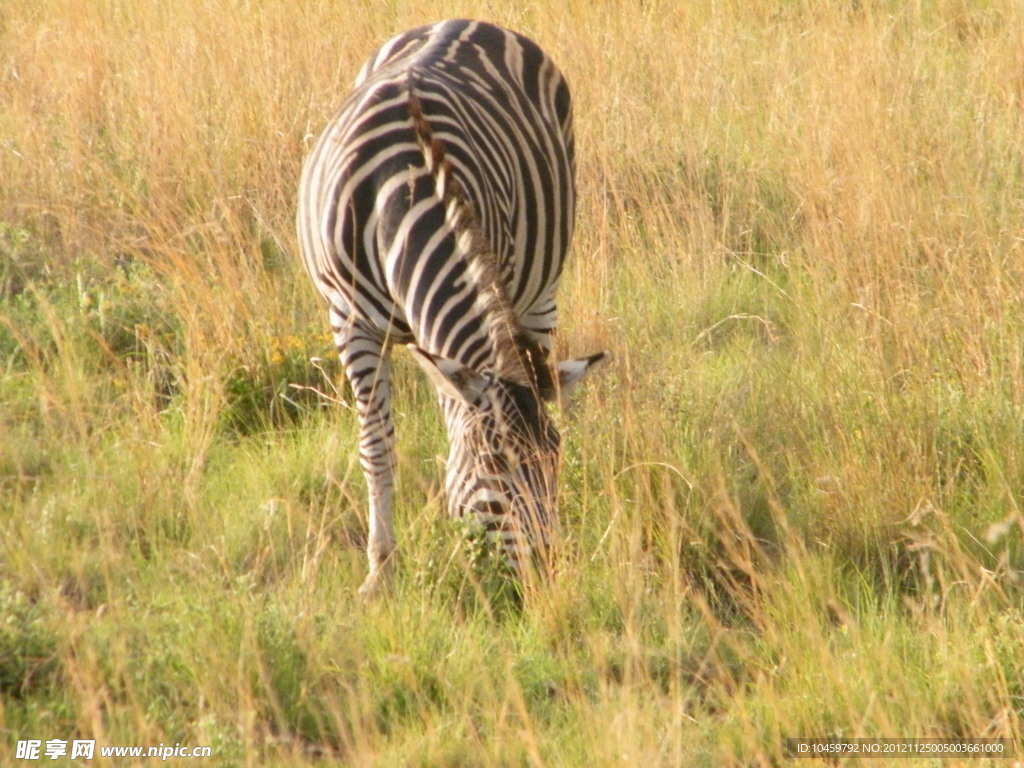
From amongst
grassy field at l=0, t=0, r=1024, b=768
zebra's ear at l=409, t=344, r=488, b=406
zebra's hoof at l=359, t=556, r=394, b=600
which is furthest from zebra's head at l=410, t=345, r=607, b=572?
zebra's hoof at l=359, t=556, r=394, b=600

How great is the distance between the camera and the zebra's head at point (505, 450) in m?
3.14

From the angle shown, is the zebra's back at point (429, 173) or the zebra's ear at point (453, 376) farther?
the zebra's back at point (429, 173)

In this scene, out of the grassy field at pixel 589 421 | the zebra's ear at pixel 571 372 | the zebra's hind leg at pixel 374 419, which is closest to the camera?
the grassy field at pixel 589 421

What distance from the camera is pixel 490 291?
10.4 feet

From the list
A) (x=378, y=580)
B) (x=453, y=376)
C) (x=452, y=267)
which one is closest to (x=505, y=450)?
(x=453, y=376)

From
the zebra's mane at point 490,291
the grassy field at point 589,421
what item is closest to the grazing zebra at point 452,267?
the zebra's mane at point 490,291

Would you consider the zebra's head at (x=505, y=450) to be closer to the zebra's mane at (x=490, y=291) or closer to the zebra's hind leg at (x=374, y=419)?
Result: the zebra's mane at (x=490, y=291)

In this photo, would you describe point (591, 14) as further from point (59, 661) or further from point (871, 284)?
point (59, 661)

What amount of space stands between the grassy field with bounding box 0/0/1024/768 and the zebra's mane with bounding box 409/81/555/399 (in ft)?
2.17

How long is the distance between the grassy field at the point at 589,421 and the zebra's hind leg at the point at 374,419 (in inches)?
5.1

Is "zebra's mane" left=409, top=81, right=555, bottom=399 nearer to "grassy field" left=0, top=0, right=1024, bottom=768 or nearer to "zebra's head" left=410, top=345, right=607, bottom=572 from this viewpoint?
"zebra's head" left=410, top=345, right=607, bottom=572

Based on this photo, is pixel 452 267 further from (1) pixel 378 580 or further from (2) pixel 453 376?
(1) pixel 378 580

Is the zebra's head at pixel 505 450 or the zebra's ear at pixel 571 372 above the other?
the zebra's ear at pixel 571 372

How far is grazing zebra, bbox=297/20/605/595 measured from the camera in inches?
125
